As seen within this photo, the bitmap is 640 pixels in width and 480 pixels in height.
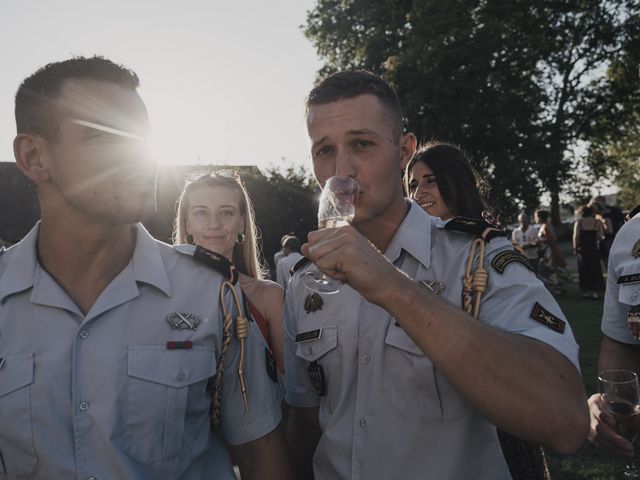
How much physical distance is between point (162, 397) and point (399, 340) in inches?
39.5

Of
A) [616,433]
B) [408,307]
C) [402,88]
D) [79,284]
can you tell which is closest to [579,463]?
[616,433]

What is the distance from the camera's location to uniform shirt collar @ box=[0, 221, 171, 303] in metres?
2.07

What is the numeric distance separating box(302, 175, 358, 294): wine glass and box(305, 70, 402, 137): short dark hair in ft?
1.77

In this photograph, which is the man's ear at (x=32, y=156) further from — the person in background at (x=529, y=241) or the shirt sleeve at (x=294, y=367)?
the person in background at (x=529, y=241)

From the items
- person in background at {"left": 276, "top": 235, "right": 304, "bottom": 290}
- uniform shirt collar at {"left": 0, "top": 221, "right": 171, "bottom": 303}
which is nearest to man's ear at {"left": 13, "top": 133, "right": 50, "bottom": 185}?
uniform shirt collar at {"left": 0, "top": 221, "right": 171, "bottom": 303}

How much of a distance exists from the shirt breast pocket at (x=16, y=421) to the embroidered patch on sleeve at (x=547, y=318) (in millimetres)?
1937

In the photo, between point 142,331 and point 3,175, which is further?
point 3,175

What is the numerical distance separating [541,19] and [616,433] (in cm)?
2678

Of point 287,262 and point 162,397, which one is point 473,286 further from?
point 287,262

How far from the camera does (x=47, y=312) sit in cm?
203

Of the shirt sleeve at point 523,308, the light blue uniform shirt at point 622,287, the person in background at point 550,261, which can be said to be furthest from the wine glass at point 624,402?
the person in background at point 550,261

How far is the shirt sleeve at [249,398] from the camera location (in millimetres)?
2189

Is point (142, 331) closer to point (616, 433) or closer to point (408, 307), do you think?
point (408, 307)

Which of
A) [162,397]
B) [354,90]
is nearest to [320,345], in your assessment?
[162,397]
